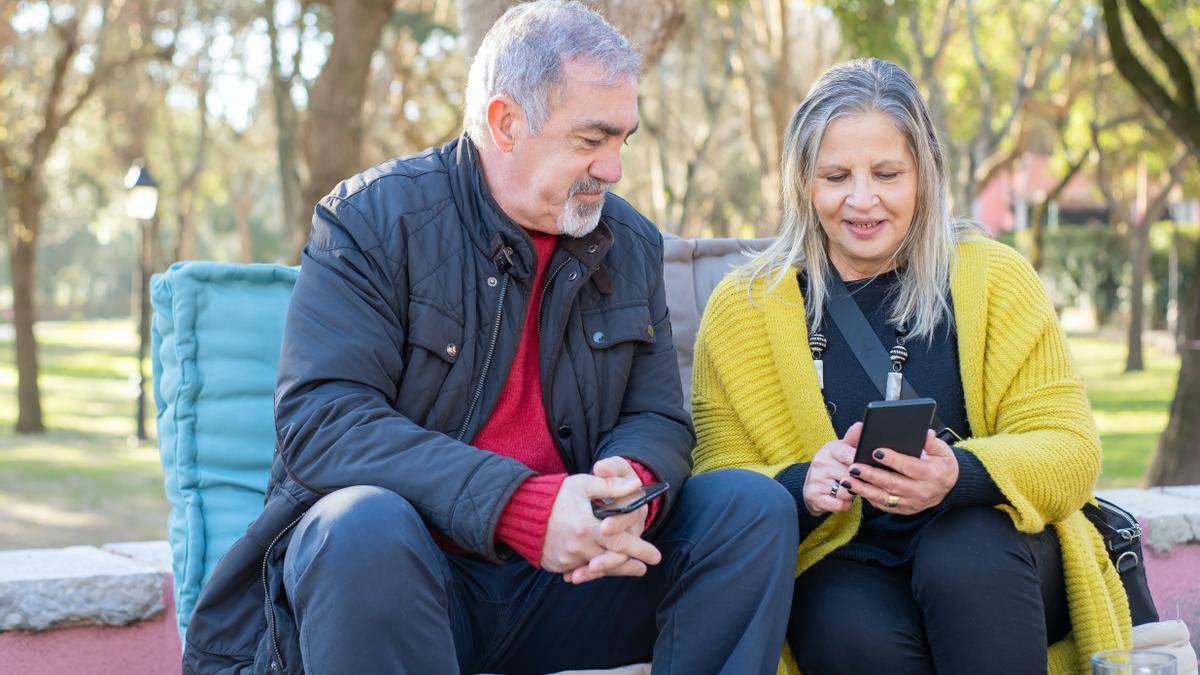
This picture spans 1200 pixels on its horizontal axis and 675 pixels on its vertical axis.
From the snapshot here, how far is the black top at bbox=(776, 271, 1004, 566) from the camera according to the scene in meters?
3.13

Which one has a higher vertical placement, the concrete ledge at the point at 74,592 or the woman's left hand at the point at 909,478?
the woman's left hand at the point at 909,478

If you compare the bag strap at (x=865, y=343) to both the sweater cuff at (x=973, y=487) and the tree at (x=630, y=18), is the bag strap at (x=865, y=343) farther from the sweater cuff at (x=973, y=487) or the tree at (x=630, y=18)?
the tree at (x=630, y=18)

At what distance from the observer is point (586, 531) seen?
2.64 m

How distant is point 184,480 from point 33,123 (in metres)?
17.4

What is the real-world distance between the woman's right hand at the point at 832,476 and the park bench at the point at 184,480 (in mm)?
1419

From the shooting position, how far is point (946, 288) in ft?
11.0

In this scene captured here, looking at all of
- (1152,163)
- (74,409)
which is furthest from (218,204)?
(1152,163)

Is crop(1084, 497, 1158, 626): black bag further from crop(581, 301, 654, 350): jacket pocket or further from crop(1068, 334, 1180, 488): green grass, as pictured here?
crop(1068, 334, 1180, 488): green grass

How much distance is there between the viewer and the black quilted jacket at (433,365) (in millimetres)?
2709

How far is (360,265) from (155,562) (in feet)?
4.99

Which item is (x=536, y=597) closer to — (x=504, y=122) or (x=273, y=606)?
(x=273, y=606)

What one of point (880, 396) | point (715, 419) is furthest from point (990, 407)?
point (715, 419)

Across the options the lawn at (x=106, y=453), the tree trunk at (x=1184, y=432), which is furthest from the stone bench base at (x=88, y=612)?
the tree trunk at (x=1184, y=432)

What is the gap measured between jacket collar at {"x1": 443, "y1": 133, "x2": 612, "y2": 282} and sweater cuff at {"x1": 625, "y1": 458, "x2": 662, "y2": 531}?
0.46 m
